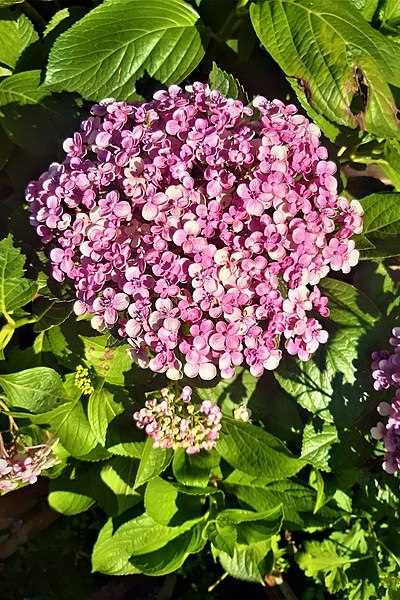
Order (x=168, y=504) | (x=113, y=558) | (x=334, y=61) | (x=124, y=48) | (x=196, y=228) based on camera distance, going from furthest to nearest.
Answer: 1. (x=113, y=558)
2. (x=168, y=504)
3. (x=124, y=48)
4. (x=334, y=61)
5. (x=196, y=228)

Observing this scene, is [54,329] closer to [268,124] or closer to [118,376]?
[118,376]

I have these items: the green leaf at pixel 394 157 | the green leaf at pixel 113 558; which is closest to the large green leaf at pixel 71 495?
the green leaf at pixel 113 558

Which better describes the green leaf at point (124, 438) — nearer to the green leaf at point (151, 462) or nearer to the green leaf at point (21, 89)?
the green leaf at point (151, 462)

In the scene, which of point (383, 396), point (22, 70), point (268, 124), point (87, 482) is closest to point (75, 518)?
point (87, 482)

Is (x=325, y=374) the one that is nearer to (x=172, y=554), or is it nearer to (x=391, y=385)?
(x=391, y=385)

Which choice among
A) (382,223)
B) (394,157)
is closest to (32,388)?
(382,223)

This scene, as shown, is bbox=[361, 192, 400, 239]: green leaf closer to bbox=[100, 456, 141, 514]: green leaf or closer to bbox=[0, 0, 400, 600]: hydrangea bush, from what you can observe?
bbox=[0, 0, 400, 600]: hydrangea bush
